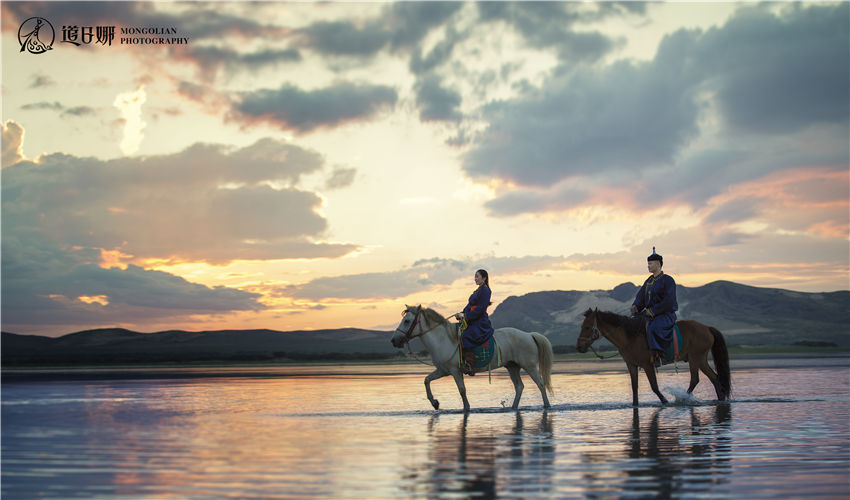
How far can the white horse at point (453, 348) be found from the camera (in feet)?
46.2

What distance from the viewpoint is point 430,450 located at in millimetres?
8742

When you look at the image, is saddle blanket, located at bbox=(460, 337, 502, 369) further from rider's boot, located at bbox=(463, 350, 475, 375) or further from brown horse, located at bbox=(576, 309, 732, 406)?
brown horse, located at bbox=(576, 309, 732, 406)

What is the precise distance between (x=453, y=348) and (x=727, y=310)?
15887 centimetres

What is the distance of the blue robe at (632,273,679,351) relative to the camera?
49.3 feet

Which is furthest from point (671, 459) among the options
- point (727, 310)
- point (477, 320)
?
point (727, 310)

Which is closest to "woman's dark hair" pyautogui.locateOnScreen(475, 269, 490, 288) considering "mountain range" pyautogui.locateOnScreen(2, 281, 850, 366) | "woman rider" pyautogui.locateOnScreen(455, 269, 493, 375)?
"woman rider" pyautogui.locateOnScreen(455, 269, 493, 375)

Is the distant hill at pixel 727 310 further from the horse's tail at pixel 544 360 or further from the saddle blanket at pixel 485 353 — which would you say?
the saddle blanket at pixel 485 353

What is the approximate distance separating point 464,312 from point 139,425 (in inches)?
237

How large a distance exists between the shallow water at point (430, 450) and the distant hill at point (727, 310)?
387 feet

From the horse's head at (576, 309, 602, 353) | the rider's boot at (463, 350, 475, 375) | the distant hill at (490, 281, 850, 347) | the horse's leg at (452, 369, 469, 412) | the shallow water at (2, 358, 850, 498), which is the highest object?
the distant hill at (490, 281, 850, 347)

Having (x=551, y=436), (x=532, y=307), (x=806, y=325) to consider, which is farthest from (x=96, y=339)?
(x=551, y=436)

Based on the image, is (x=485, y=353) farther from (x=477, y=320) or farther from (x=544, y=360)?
(x=544, y=360)

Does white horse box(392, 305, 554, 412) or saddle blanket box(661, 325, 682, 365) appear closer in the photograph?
white horse box(392, 305, 554, 412)

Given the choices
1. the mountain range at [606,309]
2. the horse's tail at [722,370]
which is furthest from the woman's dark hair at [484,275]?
the mountain range at [606,309]
